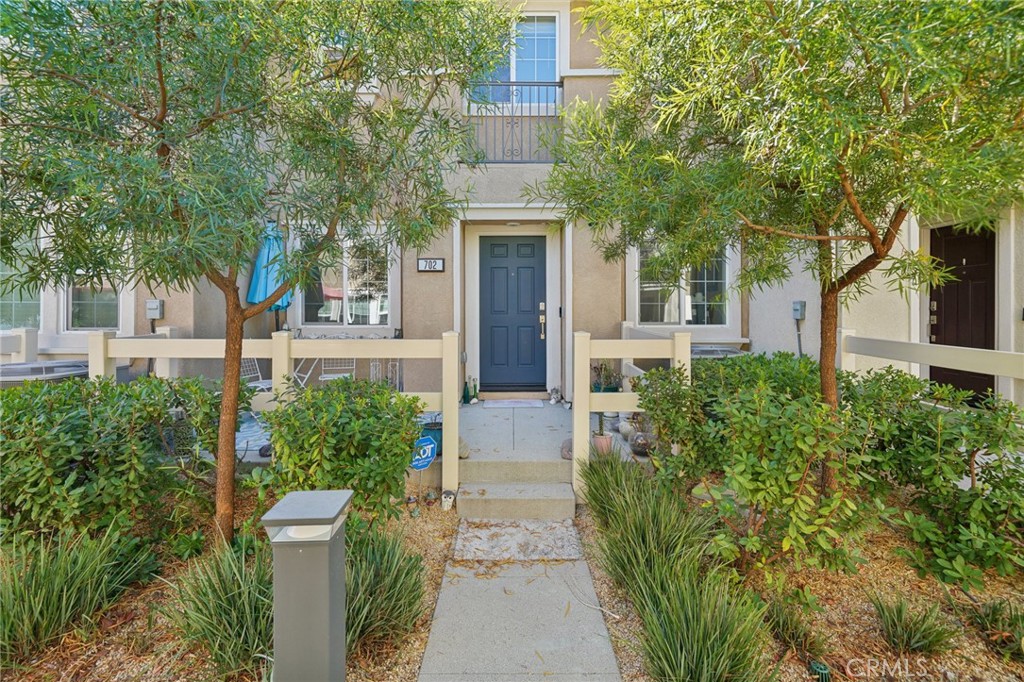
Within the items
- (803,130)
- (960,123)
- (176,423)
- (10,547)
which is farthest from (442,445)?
(960,123)

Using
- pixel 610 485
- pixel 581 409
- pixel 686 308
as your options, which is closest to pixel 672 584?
pixel 610 485

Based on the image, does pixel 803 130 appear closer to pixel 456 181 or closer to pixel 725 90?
pixel 725 90

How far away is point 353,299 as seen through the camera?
7129 mm

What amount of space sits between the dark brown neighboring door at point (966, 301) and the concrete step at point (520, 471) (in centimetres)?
484

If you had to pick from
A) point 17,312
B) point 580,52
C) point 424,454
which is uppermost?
point 580,52

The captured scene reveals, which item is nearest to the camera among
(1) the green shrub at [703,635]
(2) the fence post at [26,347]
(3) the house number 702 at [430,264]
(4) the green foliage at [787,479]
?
(1) the green shrub at [703,635]

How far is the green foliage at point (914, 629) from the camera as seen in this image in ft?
7.79

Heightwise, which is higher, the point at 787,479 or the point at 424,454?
the point at 787,479

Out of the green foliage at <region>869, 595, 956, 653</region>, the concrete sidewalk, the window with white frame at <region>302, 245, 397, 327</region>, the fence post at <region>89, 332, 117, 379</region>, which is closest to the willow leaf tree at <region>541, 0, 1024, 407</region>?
the green foliage at <region>869, 595, 956, 653</region>

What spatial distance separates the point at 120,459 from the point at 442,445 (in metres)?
2.13

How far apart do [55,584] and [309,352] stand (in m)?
2.00

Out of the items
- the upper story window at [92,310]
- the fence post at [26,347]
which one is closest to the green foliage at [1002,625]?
the upper story window at [92,310]

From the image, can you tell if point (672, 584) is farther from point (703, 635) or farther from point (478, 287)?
point (478, 287)

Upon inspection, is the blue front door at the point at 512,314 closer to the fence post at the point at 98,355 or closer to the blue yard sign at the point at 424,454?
the blue yard sign at the point at 424,454
